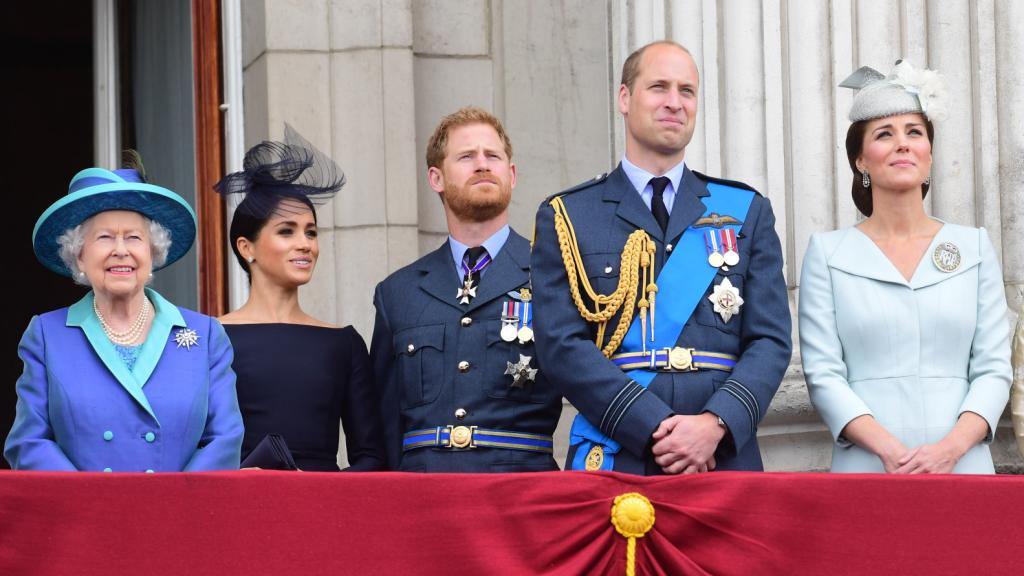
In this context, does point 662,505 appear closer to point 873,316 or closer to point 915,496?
point 915,496

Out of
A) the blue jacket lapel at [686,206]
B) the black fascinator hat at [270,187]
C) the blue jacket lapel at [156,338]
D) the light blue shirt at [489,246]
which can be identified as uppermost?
the black fascinator hat at [270,187]

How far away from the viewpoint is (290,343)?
16.5 ft

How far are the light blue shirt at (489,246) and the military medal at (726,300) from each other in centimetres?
87

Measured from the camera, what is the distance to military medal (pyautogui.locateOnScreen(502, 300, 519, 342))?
495 centimetres

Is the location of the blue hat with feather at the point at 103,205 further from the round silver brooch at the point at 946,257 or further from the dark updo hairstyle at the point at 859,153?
the round silver brooch at the point at 946,257

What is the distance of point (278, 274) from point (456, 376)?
0.61m

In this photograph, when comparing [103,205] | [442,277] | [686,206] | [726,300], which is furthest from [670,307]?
[103,205]

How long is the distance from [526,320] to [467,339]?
0.17 meters

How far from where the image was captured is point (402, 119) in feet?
21.2

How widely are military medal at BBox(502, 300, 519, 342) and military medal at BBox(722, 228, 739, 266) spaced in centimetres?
72

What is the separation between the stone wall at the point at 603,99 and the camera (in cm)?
568

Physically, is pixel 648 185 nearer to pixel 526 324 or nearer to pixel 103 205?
pixel 526 324

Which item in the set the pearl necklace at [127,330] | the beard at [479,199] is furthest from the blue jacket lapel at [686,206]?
the pearl necklace at [127,330]

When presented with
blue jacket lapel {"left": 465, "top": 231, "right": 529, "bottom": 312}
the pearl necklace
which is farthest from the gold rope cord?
the pearl necklace
